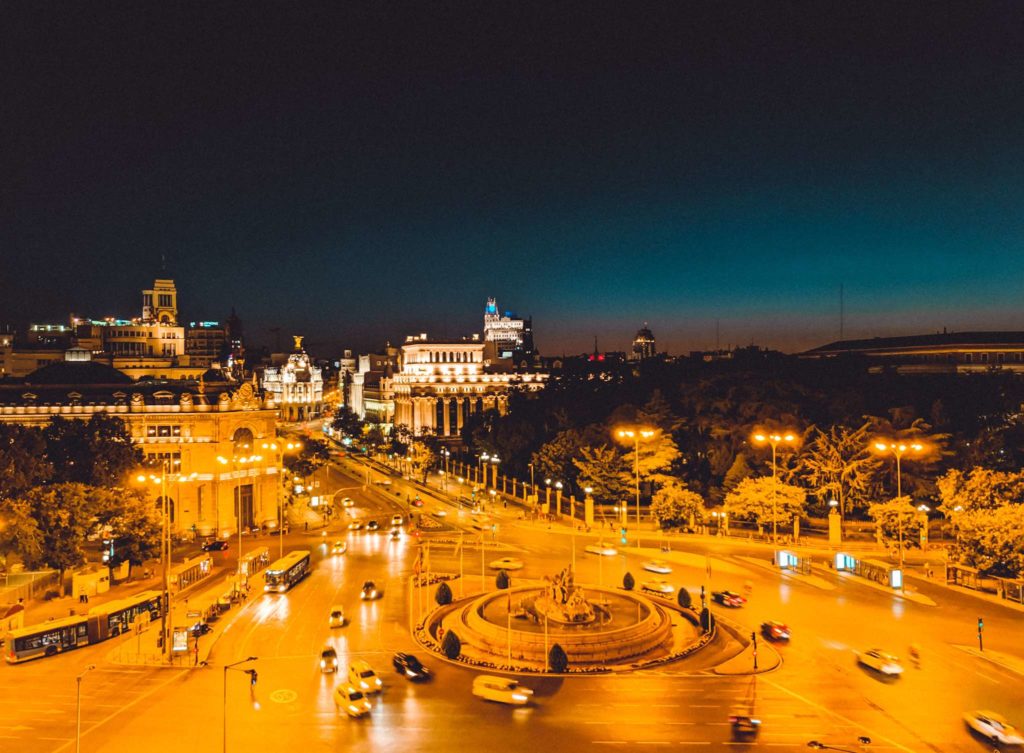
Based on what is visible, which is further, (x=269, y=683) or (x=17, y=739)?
(x=269, y=683)

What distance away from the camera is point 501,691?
31.2 metres

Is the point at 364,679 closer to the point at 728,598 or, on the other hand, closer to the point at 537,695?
the point at 537,695

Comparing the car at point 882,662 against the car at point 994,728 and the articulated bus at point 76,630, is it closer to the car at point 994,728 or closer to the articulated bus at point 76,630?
the car at point 994,728

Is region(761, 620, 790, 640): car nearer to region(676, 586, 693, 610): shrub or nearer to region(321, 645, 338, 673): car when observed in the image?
region(676, 586, 693, 610): shrub

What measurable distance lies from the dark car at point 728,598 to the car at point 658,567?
20.9ft

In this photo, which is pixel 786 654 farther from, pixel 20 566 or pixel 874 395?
pixel 874 395

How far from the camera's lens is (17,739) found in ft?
91.1

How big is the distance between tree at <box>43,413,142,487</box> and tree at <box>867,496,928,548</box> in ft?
187

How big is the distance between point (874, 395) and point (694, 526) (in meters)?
32.2

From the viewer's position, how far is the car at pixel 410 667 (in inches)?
1331

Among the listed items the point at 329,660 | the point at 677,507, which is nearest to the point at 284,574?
the point at 329,660

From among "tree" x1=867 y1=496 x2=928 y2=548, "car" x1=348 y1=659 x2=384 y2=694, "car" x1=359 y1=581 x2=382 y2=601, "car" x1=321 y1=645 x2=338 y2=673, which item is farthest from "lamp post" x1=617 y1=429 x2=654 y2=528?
"car" x1=348 y1=659 x2=384 y2=694

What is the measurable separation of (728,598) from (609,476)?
28848mm

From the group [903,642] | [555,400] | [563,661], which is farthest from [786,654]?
[555,400]
